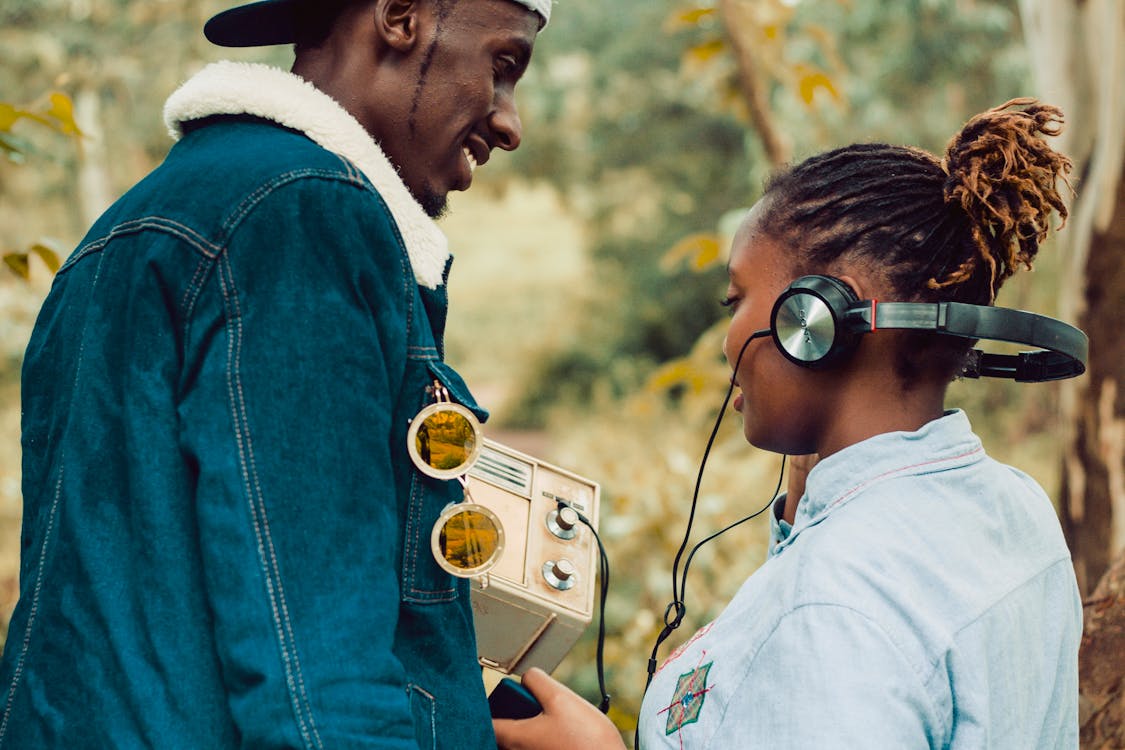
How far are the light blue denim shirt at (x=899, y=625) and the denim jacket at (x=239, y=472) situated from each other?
337 millimetres

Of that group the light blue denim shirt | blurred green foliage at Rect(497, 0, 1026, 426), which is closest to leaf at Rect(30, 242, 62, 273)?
the light blue denim shirt

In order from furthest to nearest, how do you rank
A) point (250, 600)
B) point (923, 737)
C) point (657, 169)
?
1. point (657, 169)
2. point (923, 737)
3. point (250, 600)

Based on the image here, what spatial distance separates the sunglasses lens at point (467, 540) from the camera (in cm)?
125

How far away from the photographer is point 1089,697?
6.54 feet

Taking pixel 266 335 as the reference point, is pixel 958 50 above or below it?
above

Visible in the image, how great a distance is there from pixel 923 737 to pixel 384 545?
0.58 metres

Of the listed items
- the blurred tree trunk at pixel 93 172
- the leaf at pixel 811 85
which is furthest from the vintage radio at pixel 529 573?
the blurred tree trunk at pixel 93 172

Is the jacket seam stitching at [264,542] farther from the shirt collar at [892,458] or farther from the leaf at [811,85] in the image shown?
the leaf at [811,85]

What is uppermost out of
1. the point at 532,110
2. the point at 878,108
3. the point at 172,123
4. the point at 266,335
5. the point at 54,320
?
the point at 532,110

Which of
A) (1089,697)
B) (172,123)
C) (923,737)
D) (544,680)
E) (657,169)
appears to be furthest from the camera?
(657,169)

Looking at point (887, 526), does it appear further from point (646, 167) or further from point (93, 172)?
point (646, 167)

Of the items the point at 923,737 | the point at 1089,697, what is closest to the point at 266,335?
the point at 923,737

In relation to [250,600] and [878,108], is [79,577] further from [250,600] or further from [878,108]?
[878,108]

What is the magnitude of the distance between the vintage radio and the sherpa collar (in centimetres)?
40
